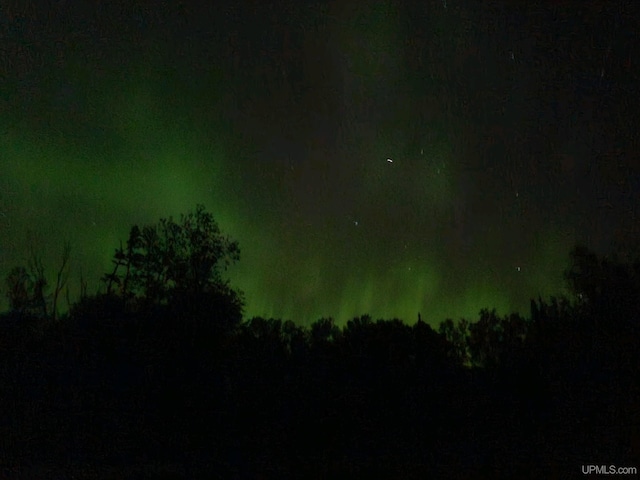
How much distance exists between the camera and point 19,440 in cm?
2234

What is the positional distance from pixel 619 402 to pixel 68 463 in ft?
64.7

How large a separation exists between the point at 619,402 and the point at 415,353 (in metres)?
9.20

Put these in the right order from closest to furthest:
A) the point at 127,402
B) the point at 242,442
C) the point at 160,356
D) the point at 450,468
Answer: the point at 450,468 → the point at 242,442 → the point at 127,402 → the point at 160,356

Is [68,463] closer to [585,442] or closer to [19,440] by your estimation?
[19,440]

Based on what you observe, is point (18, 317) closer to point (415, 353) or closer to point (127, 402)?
point (127, 402)

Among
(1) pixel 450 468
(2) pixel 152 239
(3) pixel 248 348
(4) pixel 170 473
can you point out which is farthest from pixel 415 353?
(4) pixel 170 473

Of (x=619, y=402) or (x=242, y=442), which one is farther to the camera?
(x=619, y=402)

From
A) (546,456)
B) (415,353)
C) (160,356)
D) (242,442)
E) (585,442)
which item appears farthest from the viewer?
(415,353)

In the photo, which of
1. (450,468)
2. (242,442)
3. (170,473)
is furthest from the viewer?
(242,442)

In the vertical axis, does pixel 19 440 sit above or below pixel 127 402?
below

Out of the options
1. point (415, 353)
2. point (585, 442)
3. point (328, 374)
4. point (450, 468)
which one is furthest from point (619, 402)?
point (450, 468)

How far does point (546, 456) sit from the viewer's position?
18.7m

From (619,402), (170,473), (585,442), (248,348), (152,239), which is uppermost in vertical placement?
(152,239)

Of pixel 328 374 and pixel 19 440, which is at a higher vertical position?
pixel 328 374
